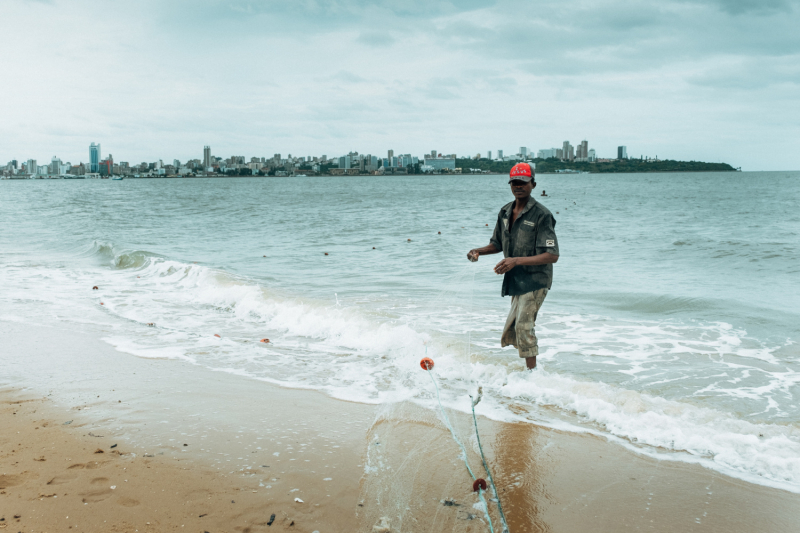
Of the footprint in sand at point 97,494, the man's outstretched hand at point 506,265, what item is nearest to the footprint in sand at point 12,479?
the footprint in sand at point 97,494

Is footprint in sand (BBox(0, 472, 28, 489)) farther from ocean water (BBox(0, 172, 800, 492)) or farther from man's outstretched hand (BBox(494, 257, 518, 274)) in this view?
man's outstretched hand (BBox(494, 257, 518, 274))

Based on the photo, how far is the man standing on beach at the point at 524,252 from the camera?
4.69 meters

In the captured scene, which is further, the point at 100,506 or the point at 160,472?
the point at 160,472

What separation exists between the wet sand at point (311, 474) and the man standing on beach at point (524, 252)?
0.94m

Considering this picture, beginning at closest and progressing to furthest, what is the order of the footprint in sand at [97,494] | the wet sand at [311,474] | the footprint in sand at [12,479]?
the wet sand at [311,474]
the footprint in sand at [97,494]
the footprint in sand at [12,479]

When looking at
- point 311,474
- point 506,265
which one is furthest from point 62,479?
point 506,265

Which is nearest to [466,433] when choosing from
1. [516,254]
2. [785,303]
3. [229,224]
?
[516,254]

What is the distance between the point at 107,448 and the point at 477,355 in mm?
3868

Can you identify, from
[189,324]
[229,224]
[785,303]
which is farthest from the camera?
[229,224]

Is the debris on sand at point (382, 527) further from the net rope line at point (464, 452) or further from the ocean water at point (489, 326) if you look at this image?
the ocean water at point (489, 326)

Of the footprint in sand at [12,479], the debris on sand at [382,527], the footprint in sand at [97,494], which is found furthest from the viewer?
the footprint in sand at [12,479]

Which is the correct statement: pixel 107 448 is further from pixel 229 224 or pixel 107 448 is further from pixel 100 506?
pixel 229 224

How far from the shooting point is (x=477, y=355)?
652 cm

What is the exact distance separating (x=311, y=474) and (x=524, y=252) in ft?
8.20
